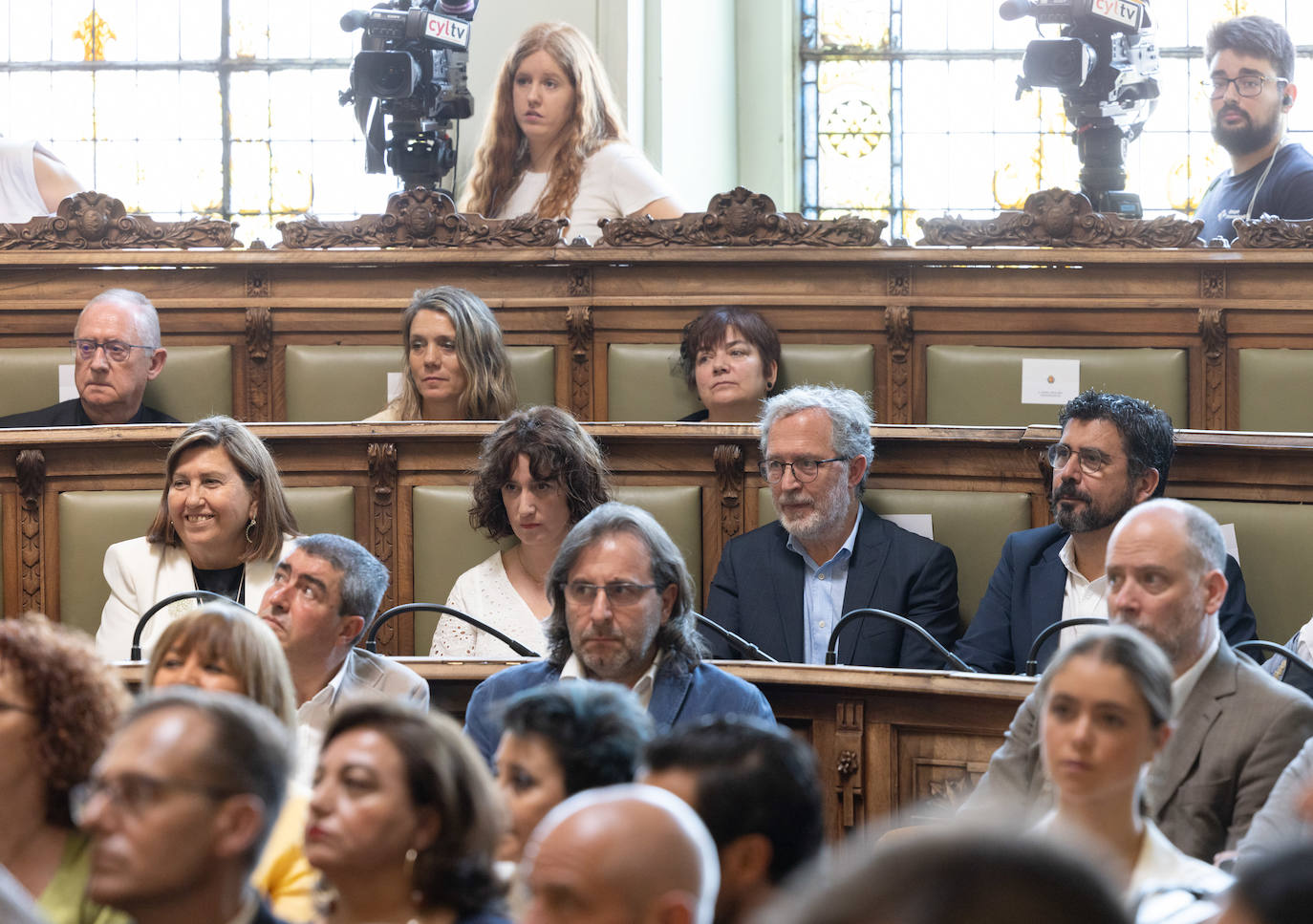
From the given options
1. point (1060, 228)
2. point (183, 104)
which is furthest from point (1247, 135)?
point (183, 104)

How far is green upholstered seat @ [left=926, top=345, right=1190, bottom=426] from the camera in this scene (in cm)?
391

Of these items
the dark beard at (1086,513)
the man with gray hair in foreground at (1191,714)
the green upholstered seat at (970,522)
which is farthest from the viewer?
the green upholstered seat at (970,522)

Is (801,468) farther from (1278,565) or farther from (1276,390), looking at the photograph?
(1276,390)

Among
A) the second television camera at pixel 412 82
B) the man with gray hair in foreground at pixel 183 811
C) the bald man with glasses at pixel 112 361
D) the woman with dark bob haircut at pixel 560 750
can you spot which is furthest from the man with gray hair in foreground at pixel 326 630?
the second television camera at pixel 412 82

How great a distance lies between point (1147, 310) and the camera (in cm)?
403

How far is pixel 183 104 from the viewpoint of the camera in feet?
23.1

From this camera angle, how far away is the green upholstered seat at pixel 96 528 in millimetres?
3375

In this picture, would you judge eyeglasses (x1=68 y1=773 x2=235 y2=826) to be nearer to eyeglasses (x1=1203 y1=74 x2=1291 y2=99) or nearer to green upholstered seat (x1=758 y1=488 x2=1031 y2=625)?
green upholstered seat (x1=758 y1=488 x2=1031 y2=625)

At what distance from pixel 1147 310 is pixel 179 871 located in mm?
3108

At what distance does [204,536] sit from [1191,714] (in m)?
1.82

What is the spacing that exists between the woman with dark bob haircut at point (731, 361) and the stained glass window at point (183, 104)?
3.45 m

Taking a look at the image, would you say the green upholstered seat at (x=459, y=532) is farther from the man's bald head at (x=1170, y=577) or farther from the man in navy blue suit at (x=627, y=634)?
the man's bald head at (x=1170, y=577)

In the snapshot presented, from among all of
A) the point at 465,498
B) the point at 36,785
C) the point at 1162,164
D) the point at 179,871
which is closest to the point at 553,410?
the point at 465,498

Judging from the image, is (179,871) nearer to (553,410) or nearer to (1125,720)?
(1125,720)
